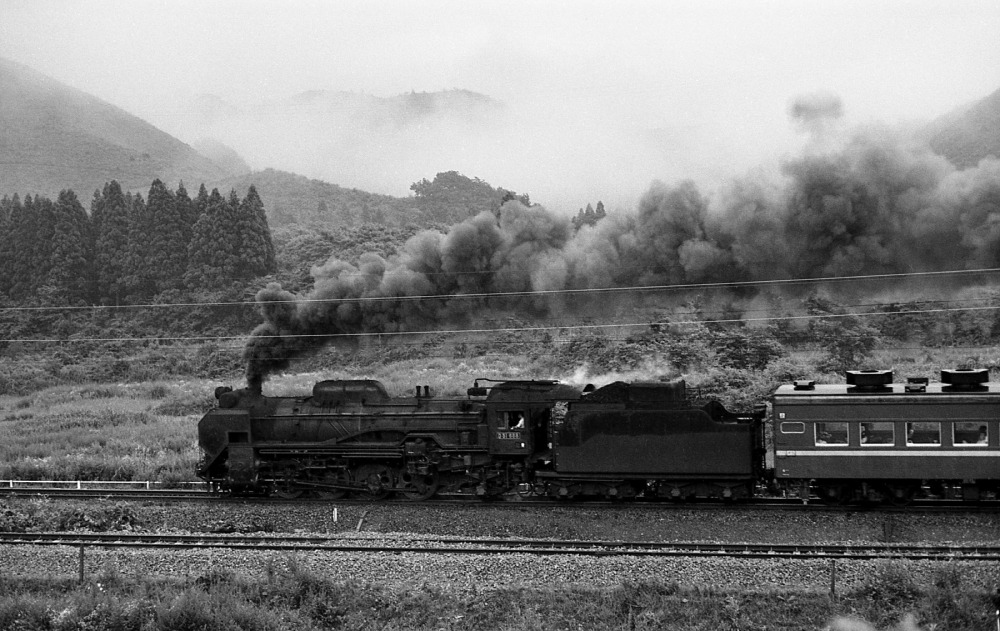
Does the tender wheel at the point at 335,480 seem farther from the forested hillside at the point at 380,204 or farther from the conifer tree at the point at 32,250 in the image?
the forested hillside at the point at 380,204

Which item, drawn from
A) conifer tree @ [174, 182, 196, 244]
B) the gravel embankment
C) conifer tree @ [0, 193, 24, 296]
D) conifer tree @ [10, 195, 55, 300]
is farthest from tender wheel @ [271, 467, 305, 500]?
conifer tree @ [0, 193, 24, 296]

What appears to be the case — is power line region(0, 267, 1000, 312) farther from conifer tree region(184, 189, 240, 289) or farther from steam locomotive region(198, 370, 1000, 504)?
conifer tree region(184, 189, 240, 289)

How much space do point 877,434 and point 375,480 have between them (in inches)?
A: 441

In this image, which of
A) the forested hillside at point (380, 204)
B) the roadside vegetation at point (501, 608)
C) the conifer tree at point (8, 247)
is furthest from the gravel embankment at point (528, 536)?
the forested hillside at point (380, 204)

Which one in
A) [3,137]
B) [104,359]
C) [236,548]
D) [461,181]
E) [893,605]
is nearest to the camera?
[893,605]

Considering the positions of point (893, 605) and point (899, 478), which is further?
point (899, 478)

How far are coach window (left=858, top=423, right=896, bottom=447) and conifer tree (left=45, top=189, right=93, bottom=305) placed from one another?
179 ft

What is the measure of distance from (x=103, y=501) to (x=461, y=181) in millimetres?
79165

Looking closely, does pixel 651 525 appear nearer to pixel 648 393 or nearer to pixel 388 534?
pixel 648 393

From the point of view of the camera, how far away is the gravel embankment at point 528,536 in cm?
1400

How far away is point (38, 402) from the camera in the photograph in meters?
41.9

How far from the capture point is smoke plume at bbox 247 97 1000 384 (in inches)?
1061

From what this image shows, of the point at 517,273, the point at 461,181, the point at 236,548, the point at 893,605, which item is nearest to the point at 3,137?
the point at 461,181

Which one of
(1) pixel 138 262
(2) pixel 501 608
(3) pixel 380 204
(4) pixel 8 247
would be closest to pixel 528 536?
(2) pixel 501 608
